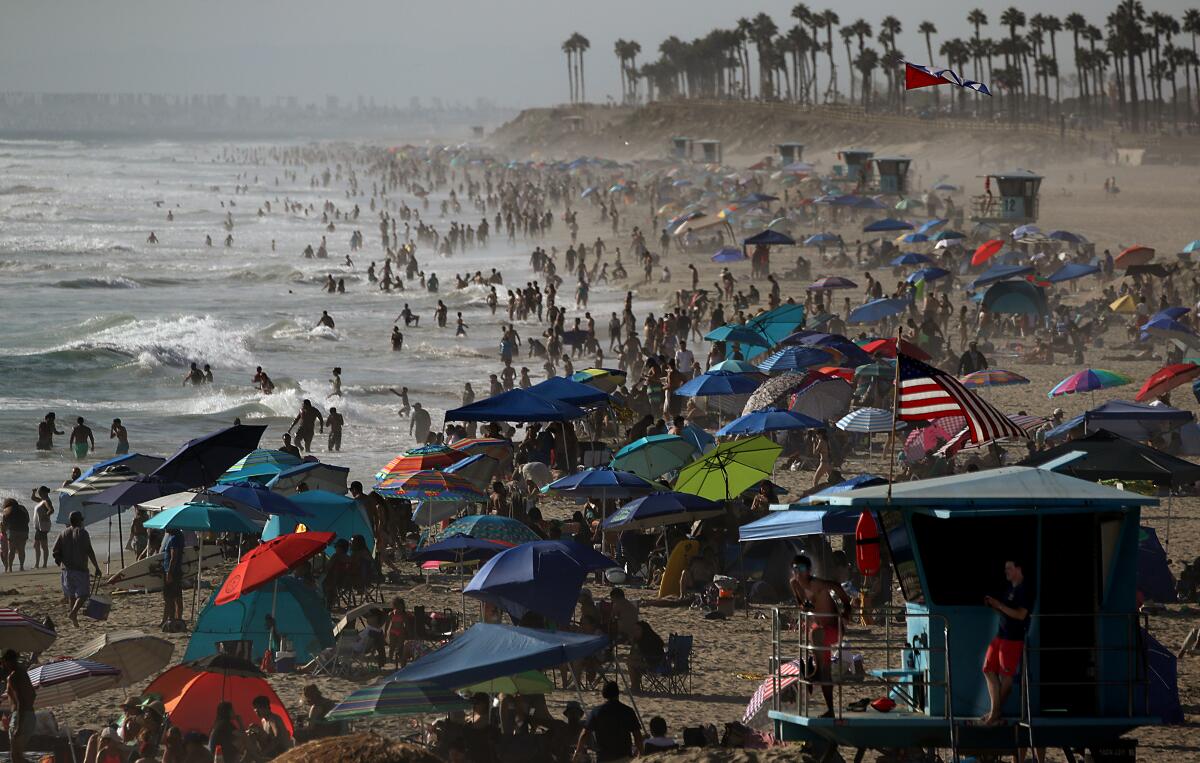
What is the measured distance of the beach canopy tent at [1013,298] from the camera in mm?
30766

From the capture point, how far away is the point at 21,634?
12.3 m

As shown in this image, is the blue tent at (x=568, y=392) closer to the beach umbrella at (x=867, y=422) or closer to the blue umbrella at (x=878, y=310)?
the beach umbrella at (x=867, y=422)

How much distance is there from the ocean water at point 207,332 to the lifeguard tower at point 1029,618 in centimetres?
1571

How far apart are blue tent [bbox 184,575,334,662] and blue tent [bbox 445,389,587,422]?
5796mm

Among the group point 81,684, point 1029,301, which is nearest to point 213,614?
point 81,684

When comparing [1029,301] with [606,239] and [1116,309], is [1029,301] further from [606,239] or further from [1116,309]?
[606,239]

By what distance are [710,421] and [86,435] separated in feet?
33.1

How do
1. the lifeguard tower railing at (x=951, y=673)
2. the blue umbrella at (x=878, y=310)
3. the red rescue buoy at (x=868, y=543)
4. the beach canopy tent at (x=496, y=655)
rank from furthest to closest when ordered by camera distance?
the blue umbrella at (x=878, y=310) → the beach canopy tent at (x=496, y=655) → the red rescue buoy at (x=868, y=543) → the lifeguard tower railing at (x=951, y=673)

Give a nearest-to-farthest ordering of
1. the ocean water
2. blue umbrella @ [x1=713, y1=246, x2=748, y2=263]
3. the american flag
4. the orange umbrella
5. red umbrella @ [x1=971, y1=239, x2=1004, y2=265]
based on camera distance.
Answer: the american flag
the ocean water
the orange umbrella
red umbrella @ [x1=971, y1=239, x2=1004, y2=265]
blue umbrella @ [x1=713, y1=246, x2=748, y2=263]

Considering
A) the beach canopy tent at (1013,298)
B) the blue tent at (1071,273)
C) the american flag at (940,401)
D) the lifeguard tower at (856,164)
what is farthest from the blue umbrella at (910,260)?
the american flag at (940,401)

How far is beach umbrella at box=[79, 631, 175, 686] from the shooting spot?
1195 cm

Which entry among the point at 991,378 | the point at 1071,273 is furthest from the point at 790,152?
the point at 991,378

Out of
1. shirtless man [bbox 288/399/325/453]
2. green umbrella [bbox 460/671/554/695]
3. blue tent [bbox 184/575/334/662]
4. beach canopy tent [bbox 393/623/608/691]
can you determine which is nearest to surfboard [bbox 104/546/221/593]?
blue tent [bbox 184/575/334/662]

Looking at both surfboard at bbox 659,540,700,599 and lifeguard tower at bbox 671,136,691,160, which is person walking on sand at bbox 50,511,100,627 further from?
lifeguard tower at bbox 671,136,691,160
